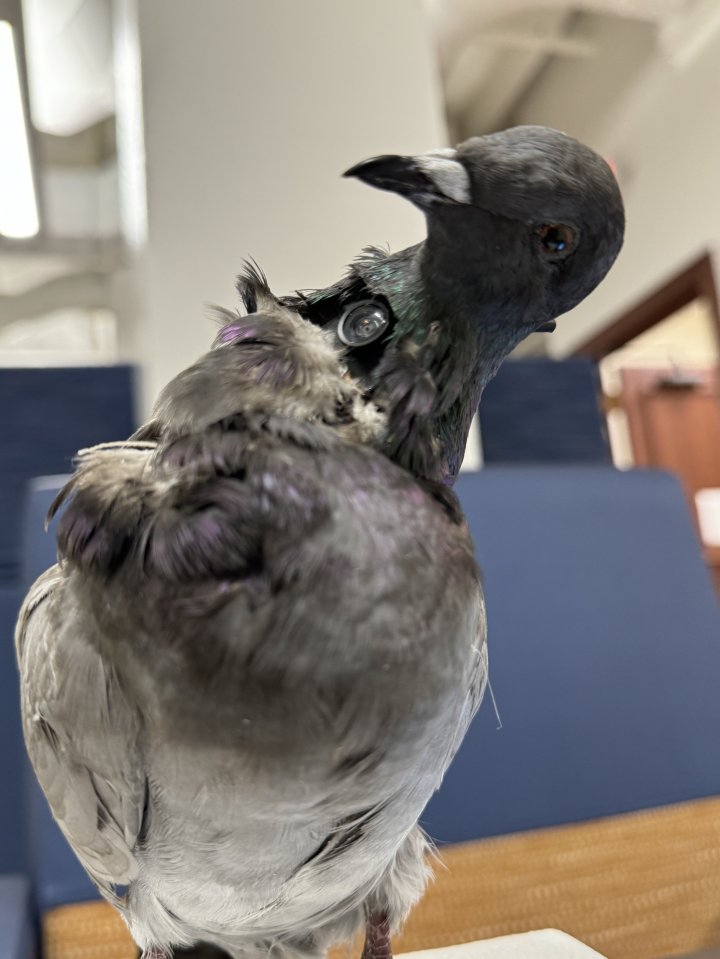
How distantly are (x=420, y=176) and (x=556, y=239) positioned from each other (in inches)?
2.0

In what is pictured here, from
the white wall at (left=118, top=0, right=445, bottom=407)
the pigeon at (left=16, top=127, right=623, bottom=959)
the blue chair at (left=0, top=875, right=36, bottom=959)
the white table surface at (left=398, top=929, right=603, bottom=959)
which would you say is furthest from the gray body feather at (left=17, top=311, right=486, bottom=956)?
the white wall at (left=118, top=0, right=445, bottom=407)

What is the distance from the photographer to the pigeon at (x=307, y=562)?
0.25m

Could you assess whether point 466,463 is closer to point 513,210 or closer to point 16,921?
point 16,921

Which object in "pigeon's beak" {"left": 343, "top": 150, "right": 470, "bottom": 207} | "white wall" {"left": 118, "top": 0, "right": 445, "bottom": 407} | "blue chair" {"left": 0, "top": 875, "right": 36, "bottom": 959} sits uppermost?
"white wall" {"left": 118, "top": 0, "right": 445, "bottom": 407}

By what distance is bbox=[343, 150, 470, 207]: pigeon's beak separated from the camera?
0.88ft

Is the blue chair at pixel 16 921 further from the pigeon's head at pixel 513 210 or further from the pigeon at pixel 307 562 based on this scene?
the pigeon's head at pixel 513 210

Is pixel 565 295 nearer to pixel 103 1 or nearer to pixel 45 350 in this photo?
pixel 103 1

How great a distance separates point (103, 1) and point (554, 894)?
215 centimetres

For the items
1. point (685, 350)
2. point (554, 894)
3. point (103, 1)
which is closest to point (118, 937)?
point (554, 894)

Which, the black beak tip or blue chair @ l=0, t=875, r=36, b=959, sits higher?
the black beak tip

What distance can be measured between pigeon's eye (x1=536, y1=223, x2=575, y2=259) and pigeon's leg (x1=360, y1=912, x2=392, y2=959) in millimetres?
310

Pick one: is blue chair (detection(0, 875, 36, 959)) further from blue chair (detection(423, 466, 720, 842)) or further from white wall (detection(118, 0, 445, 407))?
white wall (detection(118, 0, 445, 407))

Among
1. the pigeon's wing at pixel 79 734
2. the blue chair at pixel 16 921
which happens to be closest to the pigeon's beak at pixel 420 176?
the pigeon's wing at pixel 79 734

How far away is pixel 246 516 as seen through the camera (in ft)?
0.82
